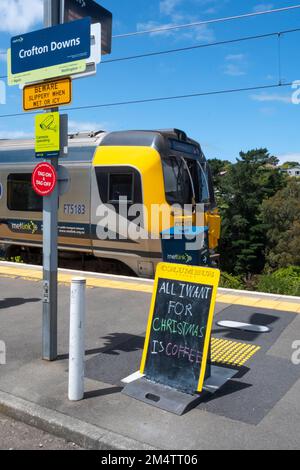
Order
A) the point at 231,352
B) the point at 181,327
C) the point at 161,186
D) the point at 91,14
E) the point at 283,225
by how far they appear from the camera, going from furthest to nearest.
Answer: the point at 283,225, the point at 161,186, the point at 91,14, the point at 231,352, the point at 181,327

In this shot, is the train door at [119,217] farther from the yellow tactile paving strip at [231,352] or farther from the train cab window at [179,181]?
the yellow tactile paving strip at [231,352]

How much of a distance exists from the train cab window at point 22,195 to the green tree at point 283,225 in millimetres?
35491

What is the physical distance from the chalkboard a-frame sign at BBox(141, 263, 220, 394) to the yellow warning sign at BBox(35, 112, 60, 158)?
1.55m

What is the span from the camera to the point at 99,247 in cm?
993

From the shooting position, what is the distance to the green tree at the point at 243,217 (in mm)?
46344

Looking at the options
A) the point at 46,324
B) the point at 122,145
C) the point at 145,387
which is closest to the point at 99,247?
the point at 122,145

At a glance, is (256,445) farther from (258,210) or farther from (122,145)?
(258,210)

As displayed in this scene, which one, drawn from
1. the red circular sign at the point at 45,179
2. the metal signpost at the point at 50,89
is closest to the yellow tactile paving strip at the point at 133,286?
the metal signpost at the point at 50,89

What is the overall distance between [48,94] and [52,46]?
A: 437 mm

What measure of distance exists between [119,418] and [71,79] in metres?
3.01

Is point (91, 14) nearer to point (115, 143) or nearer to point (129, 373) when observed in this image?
point (129, 373)

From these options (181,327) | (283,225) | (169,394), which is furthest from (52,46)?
(283,225)

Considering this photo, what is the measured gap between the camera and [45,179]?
4555 mm

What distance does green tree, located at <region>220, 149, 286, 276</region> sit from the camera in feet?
152
